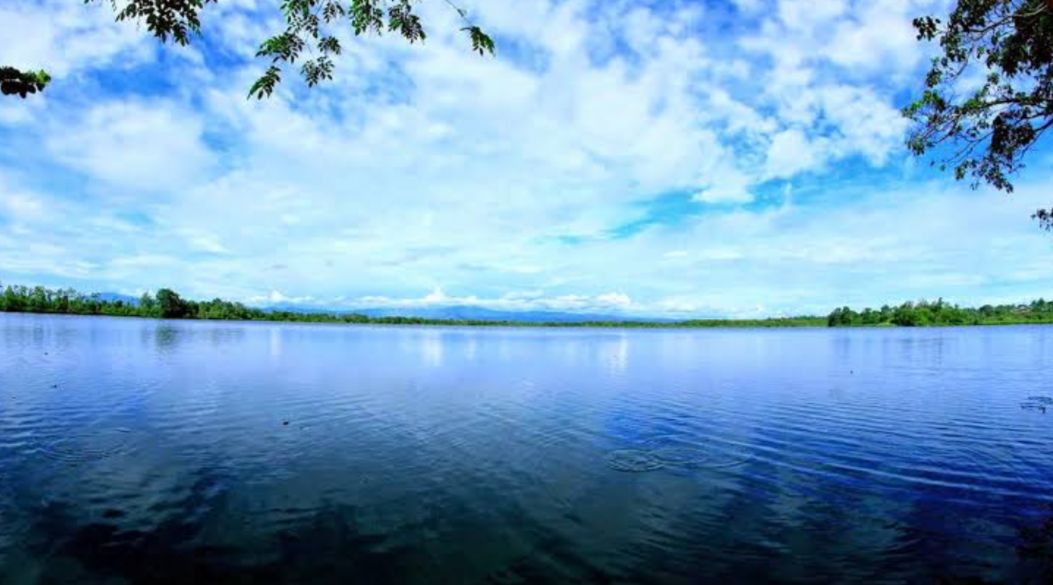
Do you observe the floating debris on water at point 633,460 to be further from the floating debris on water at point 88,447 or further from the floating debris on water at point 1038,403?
the floating debris on water at point 1038,403

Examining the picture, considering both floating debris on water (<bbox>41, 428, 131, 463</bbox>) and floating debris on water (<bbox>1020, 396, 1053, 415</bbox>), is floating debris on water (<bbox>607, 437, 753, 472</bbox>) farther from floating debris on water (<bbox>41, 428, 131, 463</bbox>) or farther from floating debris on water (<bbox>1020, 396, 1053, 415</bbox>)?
floating debris on water (<bbox>1020, 396, 1053, 415</bbox>)

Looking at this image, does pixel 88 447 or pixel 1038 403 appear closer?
pixel 88 447

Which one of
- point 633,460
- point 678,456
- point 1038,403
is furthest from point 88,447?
point 1038,403

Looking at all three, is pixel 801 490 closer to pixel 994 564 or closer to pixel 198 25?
pixel 994 564

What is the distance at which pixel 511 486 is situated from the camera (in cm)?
1264

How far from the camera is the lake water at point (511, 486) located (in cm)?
874

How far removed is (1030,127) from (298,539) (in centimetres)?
1860

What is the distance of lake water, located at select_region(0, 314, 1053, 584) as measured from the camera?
344 inches

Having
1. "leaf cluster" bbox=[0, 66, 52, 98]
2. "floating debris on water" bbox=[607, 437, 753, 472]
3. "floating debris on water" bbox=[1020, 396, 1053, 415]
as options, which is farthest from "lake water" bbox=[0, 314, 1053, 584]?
"leaf cluster" bbox=[0, 66, 52, 98]

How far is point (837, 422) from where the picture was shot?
2058cm

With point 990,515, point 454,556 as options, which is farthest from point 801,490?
point 454,556

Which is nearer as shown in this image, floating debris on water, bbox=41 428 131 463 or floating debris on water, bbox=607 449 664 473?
floating debris on water, bbox=41 428 131 463

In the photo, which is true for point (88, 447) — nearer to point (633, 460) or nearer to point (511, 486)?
point (511, 486)

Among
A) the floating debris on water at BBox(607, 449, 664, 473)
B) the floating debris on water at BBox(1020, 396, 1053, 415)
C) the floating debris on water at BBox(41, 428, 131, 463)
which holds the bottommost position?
the floating debris on water at BBox(607, 449, 664, 473)
